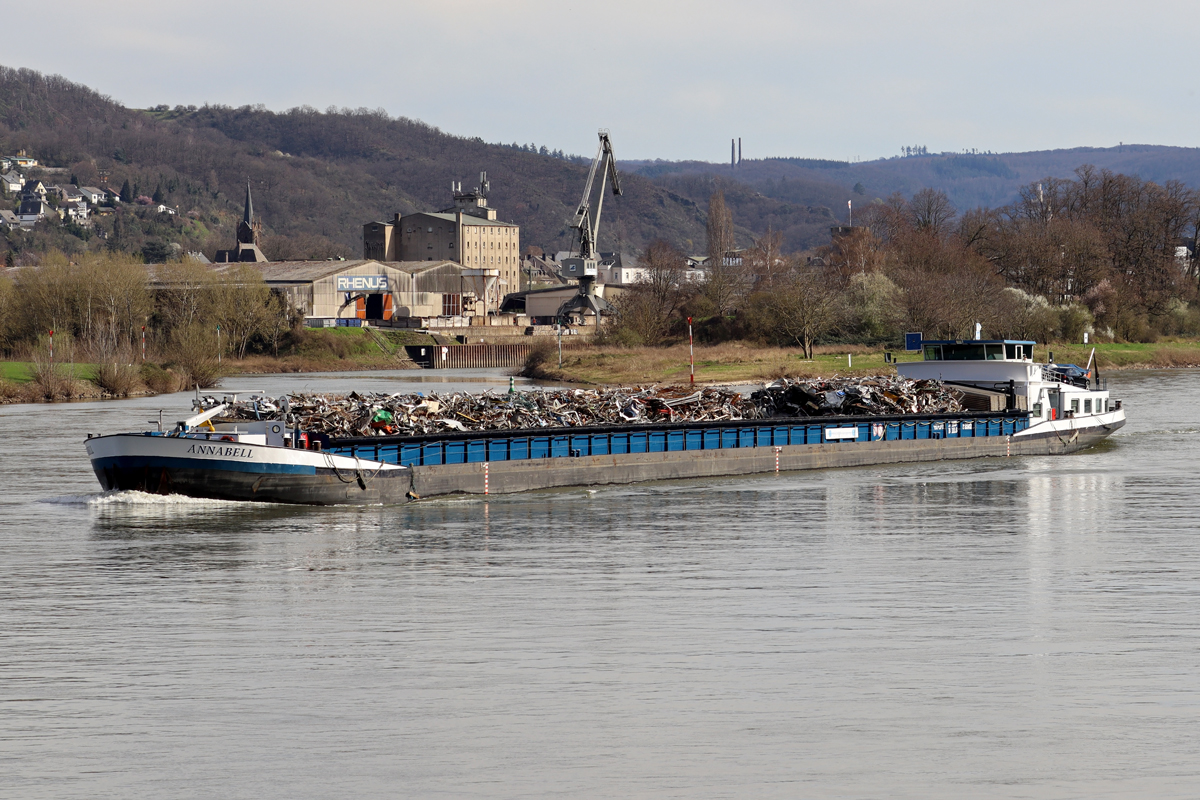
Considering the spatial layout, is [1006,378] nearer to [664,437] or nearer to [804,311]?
[664,437]

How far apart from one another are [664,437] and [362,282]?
98025 mm

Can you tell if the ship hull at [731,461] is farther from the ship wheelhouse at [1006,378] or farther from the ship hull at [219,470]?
the ship hull at [219,470]

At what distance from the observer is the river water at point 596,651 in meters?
11.3

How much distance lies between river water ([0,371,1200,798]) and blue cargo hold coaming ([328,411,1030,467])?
160 cm

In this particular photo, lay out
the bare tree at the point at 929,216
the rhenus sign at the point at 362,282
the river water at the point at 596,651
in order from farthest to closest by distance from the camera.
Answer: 1. the rhenus sign at the point at 362,282
2. the bare tree at the point at 929,216
3. the river water at the point at 596,651

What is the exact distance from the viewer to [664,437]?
33.1 metres

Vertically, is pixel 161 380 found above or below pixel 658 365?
below

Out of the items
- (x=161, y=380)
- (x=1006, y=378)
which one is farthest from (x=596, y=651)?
(x=161, y=380)

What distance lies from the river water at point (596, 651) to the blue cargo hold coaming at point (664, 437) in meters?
1.60

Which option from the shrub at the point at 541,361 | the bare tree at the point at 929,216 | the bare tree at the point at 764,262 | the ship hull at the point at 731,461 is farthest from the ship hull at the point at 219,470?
the bare tree at the point at 929,216

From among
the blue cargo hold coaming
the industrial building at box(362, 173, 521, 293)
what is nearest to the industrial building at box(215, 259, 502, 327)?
the industrial building at box(362, 173, 521, 293)

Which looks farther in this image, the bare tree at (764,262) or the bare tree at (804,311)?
the bare tree at (764,262)

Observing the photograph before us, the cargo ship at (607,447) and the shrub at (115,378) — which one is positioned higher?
the shrub at (115,378)

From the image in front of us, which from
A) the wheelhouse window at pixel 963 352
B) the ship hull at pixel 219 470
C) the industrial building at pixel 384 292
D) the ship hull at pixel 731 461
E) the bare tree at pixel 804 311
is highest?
the industrial building at pixel 384 292
